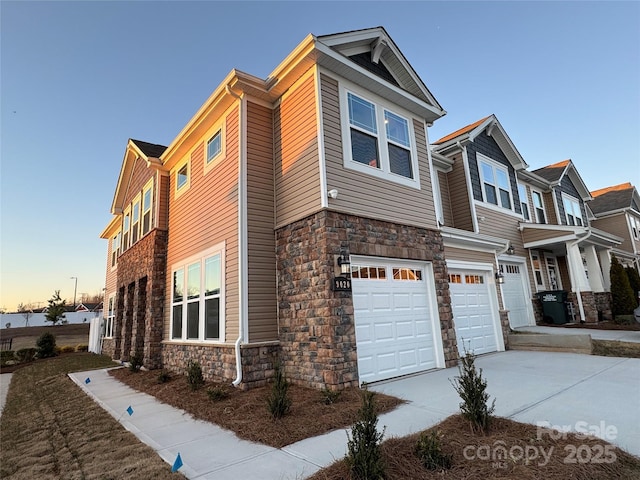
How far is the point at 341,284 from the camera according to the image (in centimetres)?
589

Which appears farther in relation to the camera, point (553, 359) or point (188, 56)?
point (188, 56)

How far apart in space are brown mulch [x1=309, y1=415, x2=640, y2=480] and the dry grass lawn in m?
2.02

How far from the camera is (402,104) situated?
8.09 m

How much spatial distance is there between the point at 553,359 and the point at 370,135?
256 inches

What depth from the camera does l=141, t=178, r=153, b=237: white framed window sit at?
11.8 metres

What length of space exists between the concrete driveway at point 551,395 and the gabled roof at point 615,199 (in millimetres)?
18960

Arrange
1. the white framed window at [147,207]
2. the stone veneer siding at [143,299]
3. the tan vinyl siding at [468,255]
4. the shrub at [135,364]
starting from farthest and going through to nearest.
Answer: the white framed window at [147,207] → the stone veneer siding at [143,299] → the shrub at [135,364] → the tan vinyl siding at [468,255]

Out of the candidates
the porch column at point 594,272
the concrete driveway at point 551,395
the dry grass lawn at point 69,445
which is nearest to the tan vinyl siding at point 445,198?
the concrete driveway at point 551,395

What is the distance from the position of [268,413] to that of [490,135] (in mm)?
13007

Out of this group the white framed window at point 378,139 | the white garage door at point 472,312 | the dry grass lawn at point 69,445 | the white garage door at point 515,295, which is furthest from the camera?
the white garage door at point 515,295

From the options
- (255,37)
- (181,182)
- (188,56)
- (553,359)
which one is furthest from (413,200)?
(188,56)

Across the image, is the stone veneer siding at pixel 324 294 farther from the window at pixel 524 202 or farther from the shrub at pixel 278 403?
the window at pixel 524 202

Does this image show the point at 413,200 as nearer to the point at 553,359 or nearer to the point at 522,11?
the point at 553,359

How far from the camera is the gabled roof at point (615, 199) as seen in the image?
21000 millimetres
